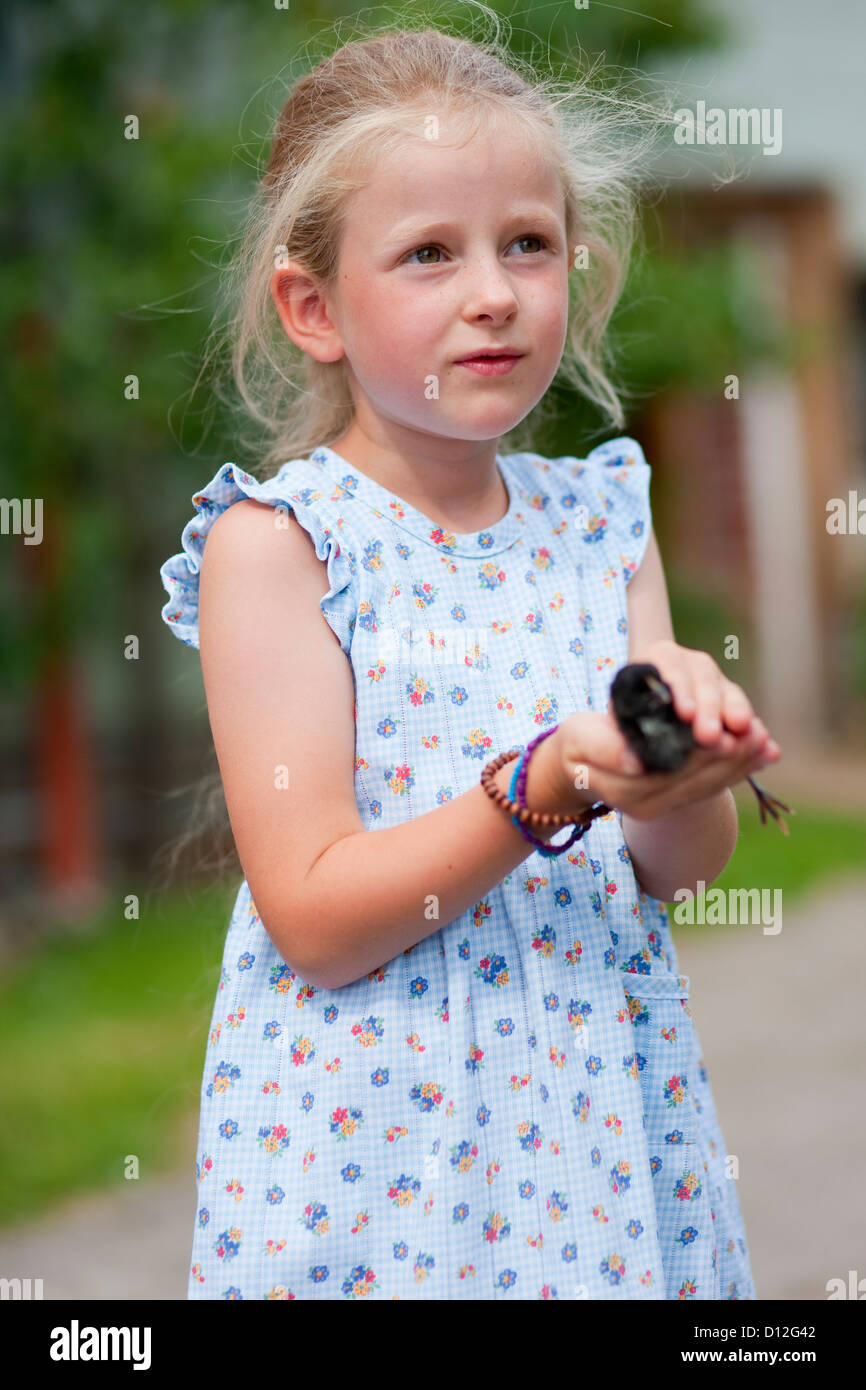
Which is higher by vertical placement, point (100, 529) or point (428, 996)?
point (100, 529)

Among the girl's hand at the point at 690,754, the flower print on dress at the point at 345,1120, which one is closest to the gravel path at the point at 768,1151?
the flower print on dress at the point at 345,1120

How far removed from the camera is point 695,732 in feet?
3.60

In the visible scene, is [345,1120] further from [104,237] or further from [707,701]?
[104,237]

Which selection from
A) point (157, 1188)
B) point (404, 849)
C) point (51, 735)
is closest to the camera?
point (404, 849)

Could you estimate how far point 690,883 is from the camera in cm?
149

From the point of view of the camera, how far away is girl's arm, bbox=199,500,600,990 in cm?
127

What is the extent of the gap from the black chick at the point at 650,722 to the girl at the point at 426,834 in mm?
139

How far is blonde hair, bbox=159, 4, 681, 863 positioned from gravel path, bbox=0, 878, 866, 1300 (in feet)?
6.03

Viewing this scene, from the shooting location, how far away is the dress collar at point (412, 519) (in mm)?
1503

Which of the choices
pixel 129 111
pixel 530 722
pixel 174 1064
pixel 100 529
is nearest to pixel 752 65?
pixel 129 111

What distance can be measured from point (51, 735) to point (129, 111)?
2317 mm

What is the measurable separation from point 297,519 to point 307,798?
28cm

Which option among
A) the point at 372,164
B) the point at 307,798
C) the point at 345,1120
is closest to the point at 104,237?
the point at 372,164
